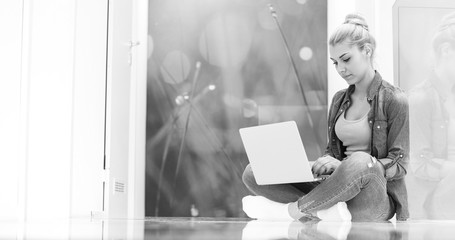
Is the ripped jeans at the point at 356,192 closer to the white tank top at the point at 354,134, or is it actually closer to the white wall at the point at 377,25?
the white tank top at the point at 354,134

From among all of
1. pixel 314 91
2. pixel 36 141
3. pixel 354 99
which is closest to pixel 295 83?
pixel 314 91

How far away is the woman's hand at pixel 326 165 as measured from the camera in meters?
2.25

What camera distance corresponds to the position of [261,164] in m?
2.32

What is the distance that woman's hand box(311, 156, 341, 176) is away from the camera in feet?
7.39

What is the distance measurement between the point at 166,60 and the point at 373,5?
1.17 m

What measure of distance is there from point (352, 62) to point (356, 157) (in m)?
0.44

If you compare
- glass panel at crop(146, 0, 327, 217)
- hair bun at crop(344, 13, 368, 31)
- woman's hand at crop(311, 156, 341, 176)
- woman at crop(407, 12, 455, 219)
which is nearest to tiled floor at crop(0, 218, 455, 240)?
woman's hand at crop(311, 156, 341, 176)

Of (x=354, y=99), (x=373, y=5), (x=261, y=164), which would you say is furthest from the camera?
(x=373, y=5)

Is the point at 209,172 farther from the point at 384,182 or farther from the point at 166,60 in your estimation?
the point at 384,182

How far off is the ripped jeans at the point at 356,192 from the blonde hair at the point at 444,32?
1.05 meters

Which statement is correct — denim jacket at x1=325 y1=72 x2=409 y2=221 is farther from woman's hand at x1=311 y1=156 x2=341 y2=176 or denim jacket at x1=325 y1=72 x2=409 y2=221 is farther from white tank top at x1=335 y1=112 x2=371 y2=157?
woman's hand at x1=311 y1=156 x2=341 y2=176

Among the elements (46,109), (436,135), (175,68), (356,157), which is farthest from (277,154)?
(175,68)

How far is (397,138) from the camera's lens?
7.52 feet

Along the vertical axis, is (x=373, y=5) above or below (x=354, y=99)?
above
